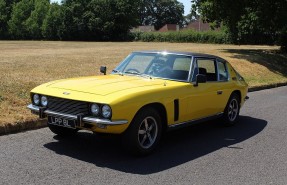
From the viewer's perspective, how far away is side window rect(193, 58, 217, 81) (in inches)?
285

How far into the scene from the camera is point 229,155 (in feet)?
19.6

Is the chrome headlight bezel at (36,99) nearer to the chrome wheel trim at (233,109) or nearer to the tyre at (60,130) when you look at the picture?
the tyre at (60,130)

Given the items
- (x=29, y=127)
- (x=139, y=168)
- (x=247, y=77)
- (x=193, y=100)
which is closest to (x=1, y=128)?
(x=29, y=127)

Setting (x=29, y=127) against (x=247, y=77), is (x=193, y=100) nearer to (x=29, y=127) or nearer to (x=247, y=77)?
(x=29, y=127)

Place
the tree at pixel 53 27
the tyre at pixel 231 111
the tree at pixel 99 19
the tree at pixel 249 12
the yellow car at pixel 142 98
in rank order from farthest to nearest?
1. the tree at pixel 53 27
2. the tree at pixel 99 19
3. the tree at pixel 249 12
4. the tyre at pixel 231 111
5. the yellow car at pixel 142 98

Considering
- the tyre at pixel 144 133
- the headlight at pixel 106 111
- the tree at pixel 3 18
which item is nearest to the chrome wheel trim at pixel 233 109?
the tyre at pixel 144 133

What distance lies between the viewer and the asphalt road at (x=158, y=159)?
484cm

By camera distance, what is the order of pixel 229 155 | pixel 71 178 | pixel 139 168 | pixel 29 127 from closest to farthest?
pixel 71 178 < pixel 139 168 < pixel 229 155 < pixel 29 127

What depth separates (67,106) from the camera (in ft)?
18.2

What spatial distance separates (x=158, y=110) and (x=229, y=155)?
4.08 ft

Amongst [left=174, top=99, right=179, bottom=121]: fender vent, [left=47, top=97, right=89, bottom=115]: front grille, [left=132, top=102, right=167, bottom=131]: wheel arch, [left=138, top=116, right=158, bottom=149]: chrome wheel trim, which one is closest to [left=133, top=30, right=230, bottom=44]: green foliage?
[left=174, top=99, right=179, bottom=121]: fender vent

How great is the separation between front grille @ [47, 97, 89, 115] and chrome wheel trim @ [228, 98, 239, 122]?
3.51 m

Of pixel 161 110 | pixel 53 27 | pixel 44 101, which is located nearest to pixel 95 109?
pixel 44 101

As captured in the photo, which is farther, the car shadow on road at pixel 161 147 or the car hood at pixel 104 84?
the car hood at pixel 104 84
